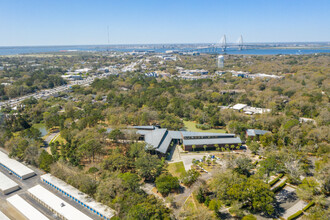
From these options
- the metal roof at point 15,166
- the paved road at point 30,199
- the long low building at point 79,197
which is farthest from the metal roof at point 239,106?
the metal roof at point 15,166

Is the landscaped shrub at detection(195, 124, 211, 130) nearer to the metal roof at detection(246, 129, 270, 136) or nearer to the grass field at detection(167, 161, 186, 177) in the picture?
the metal roof at detection(246, 129, 270, 136)

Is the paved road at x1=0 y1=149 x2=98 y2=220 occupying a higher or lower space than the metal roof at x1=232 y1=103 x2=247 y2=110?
lower

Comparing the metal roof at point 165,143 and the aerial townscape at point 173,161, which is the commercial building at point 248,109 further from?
the metal roof at point 165,143

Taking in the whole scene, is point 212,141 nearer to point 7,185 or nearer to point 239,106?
point 239,106

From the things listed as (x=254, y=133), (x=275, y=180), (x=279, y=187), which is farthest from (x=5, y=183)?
(x=254, y=133)

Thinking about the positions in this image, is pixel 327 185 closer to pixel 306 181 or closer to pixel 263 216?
pixel 306 181

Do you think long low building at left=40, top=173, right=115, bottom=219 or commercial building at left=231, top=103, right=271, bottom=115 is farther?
commercial building at left=231, top=103, right=271, bottom=115

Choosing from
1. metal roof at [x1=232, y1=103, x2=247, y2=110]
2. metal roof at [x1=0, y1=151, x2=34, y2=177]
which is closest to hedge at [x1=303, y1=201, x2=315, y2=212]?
metal roof at [x1=232, y1=103, x2=247, y2=110]
